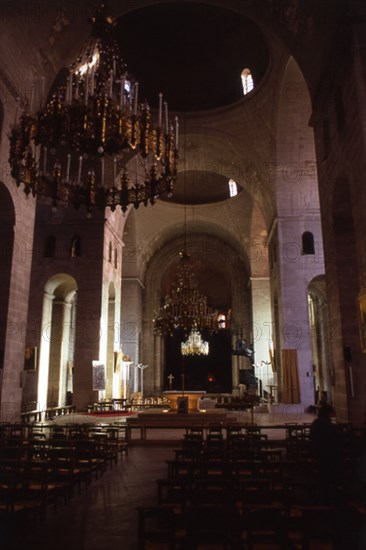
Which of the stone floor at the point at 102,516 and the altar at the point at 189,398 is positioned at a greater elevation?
the altar at the point at 189,398

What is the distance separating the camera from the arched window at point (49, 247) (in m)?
20.0

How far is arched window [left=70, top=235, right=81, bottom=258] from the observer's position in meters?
19.8

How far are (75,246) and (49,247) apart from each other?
3.98 feet

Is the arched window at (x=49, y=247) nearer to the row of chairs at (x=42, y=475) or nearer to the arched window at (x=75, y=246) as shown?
the arched window at (x=75, y=246)

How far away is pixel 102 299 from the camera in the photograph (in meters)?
19.1

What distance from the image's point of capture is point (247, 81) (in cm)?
1927

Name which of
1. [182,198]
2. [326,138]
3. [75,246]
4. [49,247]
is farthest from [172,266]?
[326,138]

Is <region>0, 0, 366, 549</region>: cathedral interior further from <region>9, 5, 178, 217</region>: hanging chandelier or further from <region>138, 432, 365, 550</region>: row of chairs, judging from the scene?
<region>138, 432, 365, 550</region>: row of chairs

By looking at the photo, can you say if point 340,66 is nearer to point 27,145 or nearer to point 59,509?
point 27,145

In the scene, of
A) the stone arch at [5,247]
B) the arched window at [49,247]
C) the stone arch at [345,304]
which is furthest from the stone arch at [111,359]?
the stone arch at [345,304]

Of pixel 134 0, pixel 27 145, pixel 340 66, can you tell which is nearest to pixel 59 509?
pixel 27 145

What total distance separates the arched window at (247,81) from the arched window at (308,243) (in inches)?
258

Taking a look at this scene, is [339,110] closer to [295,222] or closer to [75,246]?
[295,222]

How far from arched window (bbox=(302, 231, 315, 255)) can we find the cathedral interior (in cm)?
8
